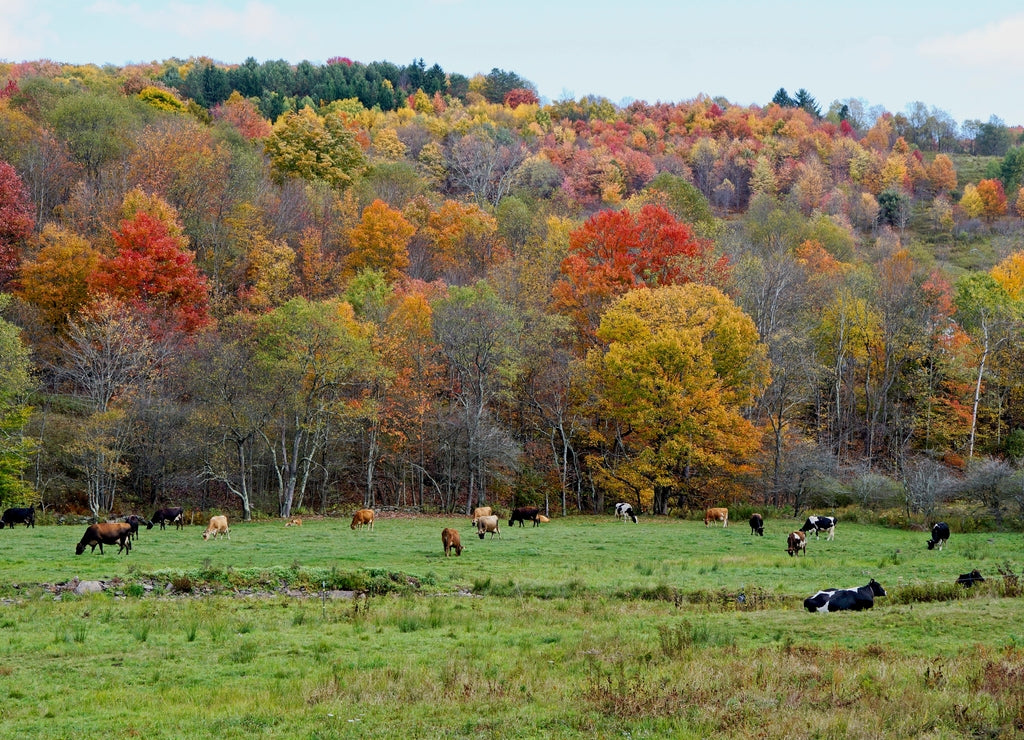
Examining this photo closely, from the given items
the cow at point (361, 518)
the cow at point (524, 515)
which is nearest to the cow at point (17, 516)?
the cow at point (361, 518)

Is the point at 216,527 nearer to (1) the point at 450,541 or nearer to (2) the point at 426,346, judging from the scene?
(1) the point at 450,541

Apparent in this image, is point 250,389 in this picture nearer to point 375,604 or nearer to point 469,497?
point 469,497

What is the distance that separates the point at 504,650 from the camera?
53.5ft

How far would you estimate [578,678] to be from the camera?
14.0m

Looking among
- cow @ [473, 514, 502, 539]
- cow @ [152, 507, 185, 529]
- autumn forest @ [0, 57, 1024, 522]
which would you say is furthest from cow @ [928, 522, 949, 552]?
cow @ [152, 507, 185, 529]

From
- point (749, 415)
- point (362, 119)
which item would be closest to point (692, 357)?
point (749, 415)

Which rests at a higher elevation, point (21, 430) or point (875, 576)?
point (21, 430)

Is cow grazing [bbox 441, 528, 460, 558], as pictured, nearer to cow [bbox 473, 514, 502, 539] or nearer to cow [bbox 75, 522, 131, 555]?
cow [bbox 473, 514, 502, 539]

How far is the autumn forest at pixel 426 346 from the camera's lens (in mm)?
50625

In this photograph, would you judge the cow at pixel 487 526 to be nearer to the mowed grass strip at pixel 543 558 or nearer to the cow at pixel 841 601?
the mowed grass strip at pixel 543 558

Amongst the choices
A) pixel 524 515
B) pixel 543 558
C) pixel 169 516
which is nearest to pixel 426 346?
pixel 524 515

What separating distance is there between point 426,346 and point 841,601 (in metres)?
43.0

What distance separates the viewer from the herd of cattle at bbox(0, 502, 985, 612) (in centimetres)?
2014

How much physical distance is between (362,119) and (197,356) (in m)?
99.5
